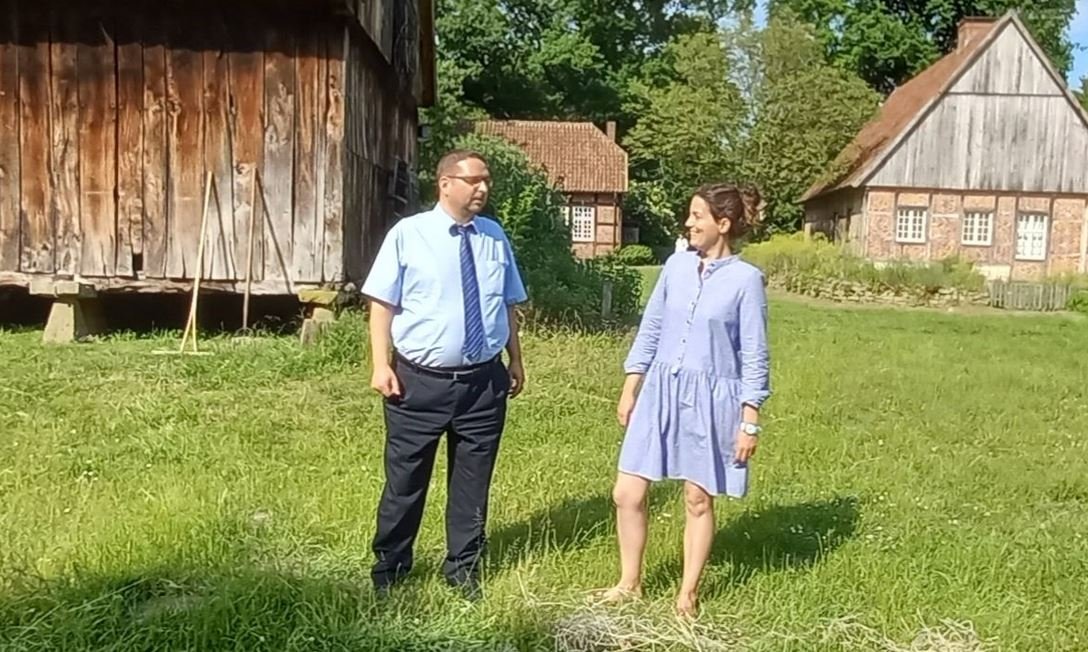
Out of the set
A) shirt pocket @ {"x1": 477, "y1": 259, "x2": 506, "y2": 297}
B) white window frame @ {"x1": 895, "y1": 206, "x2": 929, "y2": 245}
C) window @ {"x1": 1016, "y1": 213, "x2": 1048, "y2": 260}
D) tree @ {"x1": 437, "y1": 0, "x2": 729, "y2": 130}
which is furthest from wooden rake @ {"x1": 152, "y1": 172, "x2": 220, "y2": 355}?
tree @ {"x1": 437, "y1": 0, "x2": 729, "y2": 130}

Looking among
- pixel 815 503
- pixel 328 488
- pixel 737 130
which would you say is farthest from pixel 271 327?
pixel 737 130

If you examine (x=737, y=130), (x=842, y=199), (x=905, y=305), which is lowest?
(x=905, y=305)

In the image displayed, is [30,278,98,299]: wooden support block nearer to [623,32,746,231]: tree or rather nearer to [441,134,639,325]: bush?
[441,134,639,325]: bush

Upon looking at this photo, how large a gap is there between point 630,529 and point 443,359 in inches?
41.2

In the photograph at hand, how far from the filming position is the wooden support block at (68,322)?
36.1 feet

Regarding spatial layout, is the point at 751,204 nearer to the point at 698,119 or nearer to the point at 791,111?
the point at 791,111

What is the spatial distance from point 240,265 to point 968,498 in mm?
7365

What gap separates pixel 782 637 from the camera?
172 inches

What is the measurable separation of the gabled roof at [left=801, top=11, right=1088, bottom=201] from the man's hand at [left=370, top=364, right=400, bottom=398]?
29474 millimetres

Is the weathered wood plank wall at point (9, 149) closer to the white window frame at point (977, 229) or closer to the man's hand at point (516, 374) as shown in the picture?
the man's hand at point (516, 374)

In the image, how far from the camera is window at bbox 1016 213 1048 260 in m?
32.8

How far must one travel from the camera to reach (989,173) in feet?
106

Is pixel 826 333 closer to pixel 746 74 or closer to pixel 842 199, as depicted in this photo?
pixel 842 199

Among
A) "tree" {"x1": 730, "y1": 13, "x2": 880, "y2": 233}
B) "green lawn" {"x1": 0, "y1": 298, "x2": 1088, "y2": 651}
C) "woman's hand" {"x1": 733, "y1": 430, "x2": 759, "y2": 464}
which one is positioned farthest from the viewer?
"tree" {"x1": 730, "y1": 13, "x2": 880, "y2": 233}
